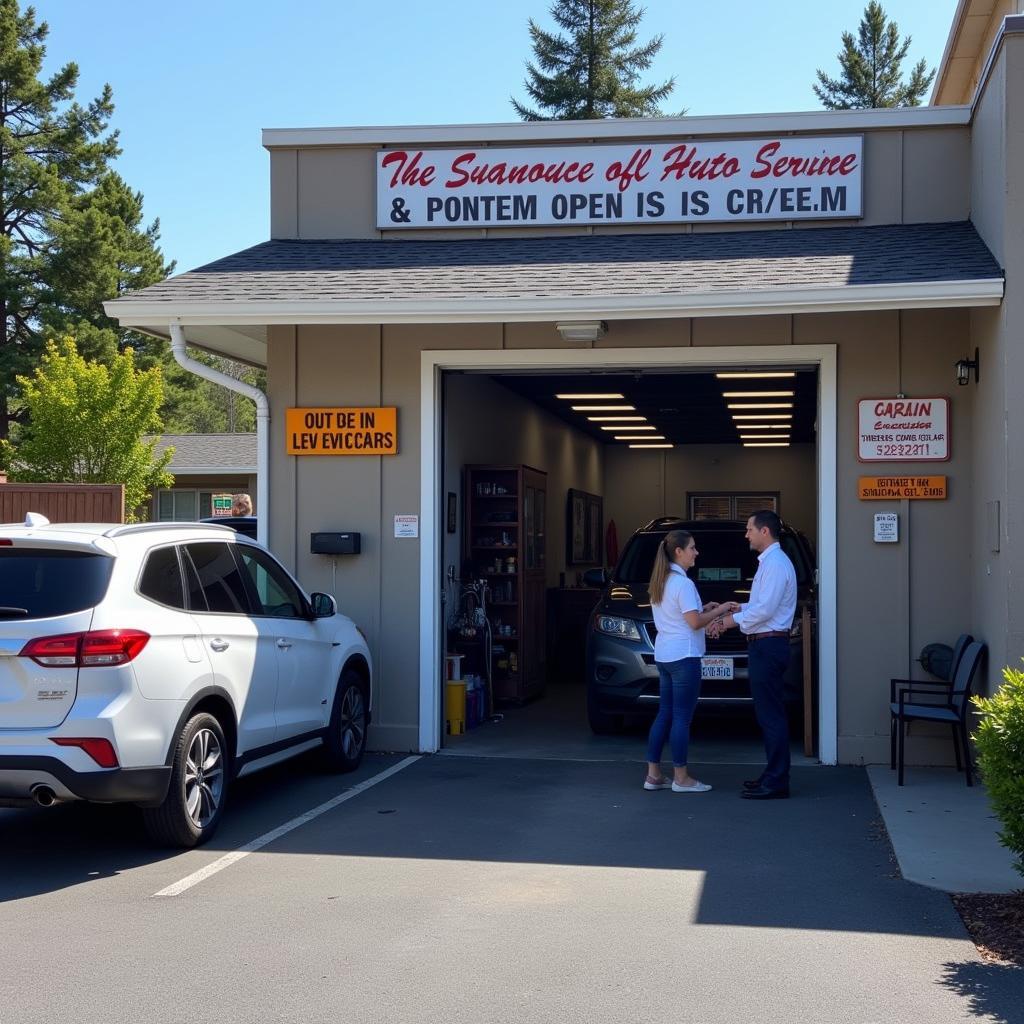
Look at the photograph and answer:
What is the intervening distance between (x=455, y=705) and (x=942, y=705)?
4.06 meters

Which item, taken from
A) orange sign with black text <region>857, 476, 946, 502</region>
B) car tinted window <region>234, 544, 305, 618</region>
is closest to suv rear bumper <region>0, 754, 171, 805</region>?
car tinted window <region>234, 544, 305, 618</region>

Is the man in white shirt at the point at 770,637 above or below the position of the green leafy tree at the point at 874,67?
below

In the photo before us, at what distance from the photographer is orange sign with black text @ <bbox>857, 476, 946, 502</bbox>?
9414 mm

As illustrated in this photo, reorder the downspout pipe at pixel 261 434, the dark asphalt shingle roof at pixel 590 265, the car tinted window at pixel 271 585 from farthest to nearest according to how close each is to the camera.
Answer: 1. the downspout pipe at pixel 261 434
2. the dark asphalt shingle roof at pixel 590 265
3. the car tinted window at pixel 271 585

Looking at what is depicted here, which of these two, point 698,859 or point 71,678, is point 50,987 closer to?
point 71,678

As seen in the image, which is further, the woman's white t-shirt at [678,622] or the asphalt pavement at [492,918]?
the woman's white t-shirt at [678,622]

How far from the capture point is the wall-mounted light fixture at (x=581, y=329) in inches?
380

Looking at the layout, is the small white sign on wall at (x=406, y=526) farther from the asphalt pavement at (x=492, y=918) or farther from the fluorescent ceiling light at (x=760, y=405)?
the fluorescent ceiling light at (x=760, y=405)

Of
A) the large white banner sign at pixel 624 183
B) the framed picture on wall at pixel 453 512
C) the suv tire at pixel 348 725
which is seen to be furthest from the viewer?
the framed picture on wall at pixel 453 512

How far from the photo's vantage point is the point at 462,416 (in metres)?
12.5

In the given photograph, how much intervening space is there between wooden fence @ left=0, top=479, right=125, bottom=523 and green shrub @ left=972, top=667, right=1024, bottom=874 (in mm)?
10349

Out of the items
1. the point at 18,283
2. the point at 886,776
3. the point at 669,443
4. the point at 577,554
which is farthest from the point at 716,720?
the point at 18,283

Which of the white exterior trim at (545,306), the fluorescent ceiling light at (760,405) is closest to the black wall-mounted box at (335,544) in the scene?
the white exterior trim at (545,306)

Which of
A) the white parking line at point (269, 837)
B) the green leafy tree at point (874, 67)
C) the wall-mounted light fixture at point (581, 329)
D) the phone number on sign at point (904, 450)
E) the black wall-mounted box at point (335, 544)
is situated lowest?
the white parking line at point (269, 837)
